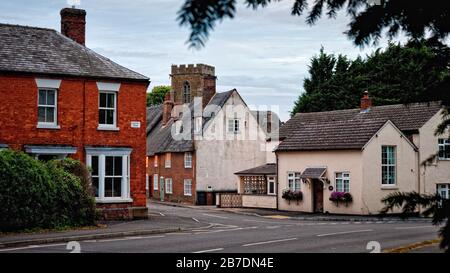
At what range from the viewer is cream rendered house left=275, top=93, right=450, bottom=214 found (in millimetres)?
35781

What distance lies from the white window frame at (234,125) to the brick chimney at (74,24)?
20383mm

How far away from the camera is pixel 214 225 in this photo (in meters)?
28.4

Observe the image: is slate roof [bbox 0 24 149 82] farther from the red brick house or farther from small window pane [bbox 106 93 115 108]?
small window pane [bbox 106 93 115 108]

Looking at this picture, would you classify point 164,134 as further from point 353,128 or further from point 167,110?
point 353,128

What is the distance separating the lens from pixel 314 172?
3747cm

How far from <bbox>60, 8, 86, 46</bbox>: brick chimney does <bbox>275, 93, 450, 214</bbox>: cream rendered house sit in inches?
592

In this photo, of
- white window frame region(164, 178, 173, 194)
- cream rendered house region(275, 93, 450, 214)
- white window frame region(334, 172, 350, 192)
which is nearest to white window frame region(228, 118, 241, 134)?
white window frame region(164, 178, 173, 194)

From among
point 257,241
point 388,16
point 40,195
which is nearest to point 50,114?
point 40,195

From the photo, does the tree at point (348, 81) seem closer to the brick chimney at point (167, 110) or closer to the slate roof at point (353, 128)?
the slate roof at point (353, 128)

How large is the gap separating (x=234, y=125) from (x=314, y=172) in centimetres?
1489

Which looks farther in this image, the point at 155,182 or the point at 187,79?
the point at 187,79
